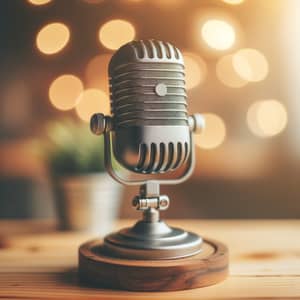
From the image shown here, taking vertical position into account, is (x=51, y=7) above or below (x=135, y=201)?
above

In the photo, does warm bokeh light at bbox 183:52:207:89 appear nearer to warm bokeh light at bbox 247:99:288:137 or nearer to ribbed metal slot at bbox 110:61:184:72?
warm bokeh light at bbox 247:99:288:137

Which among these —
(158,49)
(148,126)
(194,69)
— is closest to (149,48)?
(158,49)

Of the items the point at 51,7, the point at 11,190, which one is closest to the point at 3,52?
the point at 51,7

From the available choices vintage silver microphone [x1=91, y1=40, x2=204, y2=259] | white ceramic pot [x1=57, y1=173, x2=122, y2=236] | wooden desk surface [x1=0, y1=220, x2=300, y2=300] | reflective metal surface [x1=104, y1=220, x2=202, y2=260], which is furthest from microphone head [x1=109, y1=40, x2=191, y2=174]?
white ceramic pot [x1=57, y1=173, x2=122, y2=236]

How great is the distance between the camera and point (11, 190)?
1.50 m

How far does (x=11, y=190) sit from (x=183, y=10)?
26.4 inches

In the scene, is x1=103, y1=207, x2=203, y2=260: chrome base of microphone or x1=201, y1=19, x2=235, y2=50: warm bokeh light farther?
x1=201, y1=19, x2=235, y2=50: warm bokeh light

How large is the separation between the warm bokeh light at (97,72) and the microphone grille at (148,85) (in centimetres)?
A: 57

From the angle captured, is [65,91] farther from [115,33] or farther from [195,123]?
[195,123]

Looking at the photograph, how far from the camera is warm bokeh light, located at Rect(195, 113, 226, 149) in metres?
1.52

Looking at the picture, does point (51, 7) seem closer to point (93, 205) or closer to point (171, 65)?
point (93, 205)

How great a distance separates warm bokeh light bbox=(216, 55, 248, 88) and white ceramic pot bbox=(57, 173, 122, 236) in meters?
0.43

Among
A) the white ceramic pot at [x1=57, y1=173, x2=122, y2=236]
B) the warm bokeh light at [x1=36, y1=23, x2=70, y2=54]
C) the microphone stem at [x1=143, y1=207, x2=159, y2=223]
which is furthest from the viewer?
the warm bokeh light at [x1=36, y1=23, x2=70, y2=54]

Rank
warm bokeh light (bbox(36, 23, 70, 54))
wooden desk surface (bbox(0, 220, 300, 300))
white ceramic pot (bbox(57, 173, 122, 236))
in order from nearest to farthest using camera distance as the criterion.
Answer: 1. wooden desk surface (bbox(0, 220, 300, 300))
2. white ceramic pot (bbox(57, 173, 122, 236))
3. warm bokeh light (bbox(36, 23, 70, 54))
